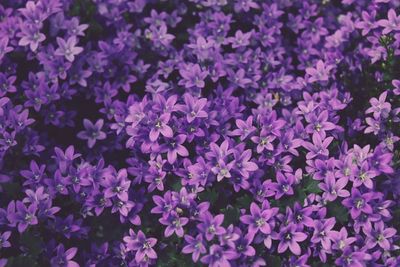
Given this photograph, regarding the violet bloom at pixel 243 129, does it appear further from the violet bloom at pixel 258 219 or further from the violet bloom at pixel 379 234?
the violet bloom at pixel 379 234

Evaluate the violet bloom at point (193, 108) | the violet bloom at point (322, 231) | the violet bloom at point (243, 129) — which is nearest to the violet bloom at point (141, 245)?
the violet bloom at point (193, 108)

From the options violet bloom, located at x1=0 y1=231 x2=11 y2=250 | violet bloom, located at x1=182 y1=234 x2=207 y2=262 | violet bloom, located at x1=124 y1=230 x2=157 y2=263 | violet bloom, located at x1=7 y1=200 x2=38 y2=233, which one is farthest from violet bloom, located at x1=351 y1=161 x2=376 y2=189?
violet bloom, located at x1=0 y1=231 x2=11 y2=250

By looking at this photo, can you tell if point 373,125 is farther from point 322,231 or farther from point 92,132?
point 92,132

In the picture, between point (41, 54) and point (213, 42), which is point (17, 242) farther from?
point (213, 42)

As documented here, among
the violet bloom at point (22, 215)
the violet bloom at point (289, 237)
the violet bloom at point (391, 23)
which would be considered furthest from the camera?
the violet bloom at point (391, 23)

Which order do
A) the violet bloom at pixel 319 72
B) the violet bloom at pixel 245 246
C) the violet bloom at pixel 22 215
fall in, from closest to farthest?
1. the violet bloom at pixel 245 246
2. the violet bloom at pixel 22 215
3. the violet bloom at pixel 319 72

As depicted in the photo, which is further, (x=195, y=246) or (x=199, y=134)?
(x=199, y=134)

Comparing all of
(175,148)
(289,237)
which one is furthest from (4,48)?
(289,237)
